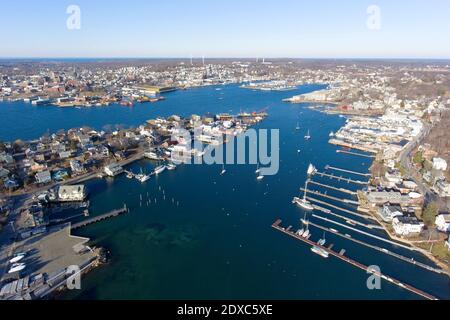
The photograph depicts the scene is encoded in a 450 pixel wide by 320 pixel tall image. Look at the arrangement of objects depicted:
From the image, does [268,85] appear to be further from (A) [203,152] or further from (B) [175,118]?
(A) [203,152]

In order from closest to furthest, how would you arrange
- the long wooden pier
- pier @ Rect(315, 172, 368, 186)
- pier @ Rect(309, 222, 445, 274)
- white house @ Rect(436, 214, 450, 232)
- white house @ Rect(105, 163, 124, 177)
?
1. the long wooden pier
2. pier @ Rect(309, 222, 445, 274)
3. white house @ Rect(436, 214, 450, 232)
4. pier @ Rect(315, 172, 368, 186)
5. white house @ Rect(105, 163, 124, 177)

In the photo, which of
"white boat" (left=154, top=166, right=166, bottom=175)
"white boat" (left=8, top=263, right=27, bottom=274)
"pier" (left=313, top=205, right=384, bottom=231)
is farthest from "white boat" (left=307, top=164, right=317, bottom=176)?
"white boat" (left=8, top=263, right=27, bottom=274)

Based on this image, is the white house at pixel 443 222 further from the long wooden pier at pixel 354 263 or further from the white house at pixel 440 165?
the white house at pixel 440 165

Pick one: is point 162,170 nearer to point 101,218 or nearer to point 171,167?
point 171,167

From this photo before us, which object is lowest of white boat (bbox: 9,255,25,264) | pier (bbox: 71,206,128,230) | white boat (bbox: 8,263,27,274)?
white boat (bbox: 8,263,27,274)

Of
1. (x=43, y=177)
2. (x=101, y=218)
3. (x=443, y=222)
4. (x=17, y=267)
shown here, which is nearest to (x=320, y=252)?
(x=443, y=222)

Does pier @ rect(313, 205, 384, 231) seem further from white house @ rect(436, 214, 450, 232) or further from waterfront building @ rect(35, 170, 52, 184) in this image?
waterfront building @ rect(35, 170, 52, 184)
